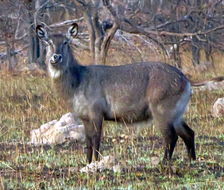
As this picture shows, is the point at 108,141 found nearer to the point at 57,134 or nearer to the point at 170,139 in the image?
the point at 57,134

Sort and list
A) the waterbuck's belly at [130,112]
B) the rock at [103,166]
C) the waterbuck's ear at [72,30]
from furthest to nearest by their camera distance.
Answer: the waterbuck's ear at [72,30] → the waterbuck's belly at [130,112] → the rock at [103,166]

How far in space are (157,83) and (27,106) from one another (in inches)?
204

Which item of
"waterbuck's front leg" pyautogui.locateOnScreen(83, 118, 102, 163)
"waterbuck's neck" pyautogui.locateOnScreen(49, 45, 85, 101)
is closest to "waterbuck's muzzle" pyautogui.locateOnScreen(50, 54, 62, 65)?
"waterbuck's neck" pyautogui.locateOnScreen(49, 45, 85, 101)

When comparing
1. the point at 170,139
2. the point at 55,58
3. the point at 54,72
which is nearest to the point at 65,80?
the point at 54,72

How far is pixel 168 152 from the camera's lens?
796 cm

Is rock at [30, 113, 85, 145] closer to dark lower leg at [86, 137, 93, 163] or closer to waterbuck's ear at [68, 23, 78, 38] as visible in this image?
dark lower leg at [86, 137, 93, 163]

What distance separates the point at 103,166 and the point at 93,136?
1.02 m

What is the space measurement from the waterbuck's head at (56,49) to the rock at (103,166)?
146 cm

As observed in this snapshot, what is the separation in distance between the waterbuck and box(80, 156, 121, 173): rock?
0.82m

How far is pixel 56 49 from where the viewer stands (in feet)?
26.0

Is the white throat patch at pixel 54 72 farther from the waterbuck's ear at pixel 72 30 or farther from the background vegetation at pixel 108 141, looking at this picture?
the waterbuck's ear at pixel 72 30

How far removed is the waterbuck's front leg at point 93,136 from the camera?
793 cm

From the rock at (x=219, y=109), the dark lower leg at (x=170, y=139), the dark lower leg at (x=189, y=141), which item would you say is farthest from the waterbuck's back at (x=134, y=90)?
the rock at (x=219, y=109)

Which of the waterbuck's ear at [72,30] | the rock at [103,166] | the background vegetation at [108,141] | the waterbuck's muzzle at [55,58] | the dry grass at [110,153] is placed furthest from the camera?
the waterbuck's ear at [72,30]
